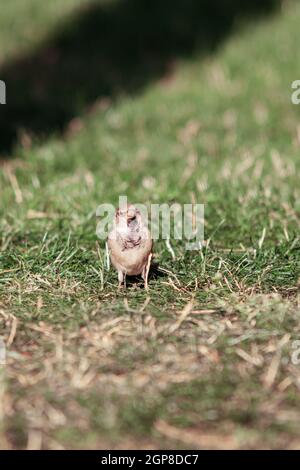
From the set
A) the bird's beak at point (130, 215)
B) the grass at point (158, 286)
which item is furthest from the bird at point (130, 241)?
the grass at point (158, 286)

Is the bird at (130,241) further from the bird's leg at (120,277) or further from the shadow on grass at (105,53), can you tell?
the shadow on grass at (105,53)

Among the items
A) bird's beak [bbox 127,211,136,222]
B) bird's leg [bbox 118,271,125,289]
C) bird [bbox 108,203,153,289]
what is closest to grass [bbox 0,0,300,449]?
bird's leg [bbox 118,271,125,289]

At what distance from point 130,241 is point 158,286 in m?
0.31

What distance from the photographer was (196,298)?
3465 millimetres

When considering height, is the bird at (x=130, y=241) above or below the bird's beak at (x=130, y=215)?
below

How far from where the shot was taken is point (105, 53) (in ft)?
27.0

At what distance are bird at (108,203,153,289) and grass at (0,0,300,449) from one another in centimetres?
16

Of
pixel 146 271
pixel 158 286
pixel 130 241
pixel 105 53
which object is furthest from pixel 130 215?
pixel 105 53

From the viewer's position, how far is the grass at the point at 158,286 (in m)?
2.65

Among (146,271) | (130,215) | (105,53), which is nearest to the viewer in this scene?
(130,215)

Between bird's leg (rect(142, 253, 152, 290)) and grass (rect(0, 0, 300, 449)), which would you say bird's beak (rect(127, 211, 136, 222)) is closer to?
bird's leg (rect(142, 253, 152, 290))

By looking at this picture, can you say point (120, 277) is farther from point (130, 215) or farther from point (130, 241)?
point (130, 215)

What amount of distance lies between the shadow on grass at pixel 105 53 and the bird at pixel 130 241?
3144mm
